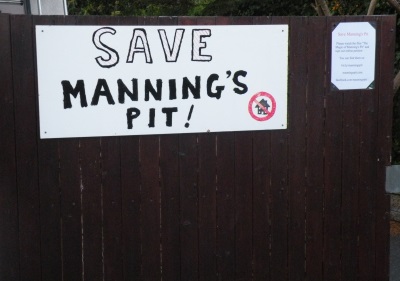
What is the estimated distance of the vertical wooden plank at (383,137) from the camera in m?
4.59

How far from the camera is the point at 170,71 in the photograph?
4.25 meters

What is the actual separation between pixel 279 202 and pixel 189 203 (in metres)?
0.62

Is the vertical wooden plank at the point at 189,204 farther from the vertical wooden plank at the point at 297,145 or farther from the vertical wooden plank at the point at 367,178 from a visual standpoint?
the vertical wooden plank at the point at 367,178

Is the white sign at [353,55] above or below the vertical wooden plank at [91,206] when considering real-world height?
above

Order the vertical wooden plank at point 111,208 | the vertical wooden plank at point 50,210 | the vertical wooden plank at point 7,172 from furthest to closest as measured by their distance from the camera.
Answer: the vertical wooden plank at point 111,208 < the vertical wooden plank at point 50,210 < the vertical wooden plank at point 7,172

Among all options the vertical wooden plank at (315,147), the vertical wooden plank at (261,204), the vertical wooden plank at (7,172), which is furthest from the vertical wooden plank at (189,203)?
the vertical wooden plank at (7,172)

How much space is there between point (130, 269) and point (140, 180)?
0.57m

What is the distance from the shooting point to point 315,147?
4.56 metres

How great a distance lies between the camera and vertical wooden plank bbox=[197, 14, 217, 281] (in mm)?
4379

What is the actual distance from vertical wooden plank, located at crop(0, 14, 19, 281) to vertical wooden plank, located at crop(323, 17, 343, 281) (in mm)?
2048

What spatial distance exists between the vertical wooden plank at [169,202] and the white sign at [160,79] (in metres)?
0.12

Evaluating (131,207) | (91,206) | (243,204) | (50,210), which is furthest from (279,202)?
(50,210)

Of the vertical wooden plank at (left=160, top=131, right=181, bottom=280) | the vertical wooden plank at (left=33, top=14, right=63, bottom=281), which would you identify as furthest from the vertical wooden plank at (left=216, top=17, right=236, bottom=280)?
the vertical wooden plank at (left=33, top=14, right=63, bottom=281)

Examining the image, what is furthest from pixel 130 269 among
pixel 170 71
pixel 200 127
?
pixel 170 71
